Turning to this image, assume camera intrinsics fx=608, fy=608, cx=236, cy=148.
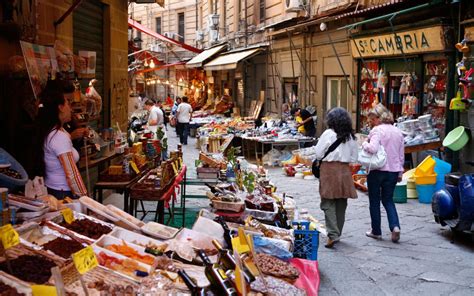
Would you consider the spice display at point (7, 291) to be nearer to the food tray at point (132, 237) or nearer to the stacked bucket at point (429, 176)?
the food tray at point (132, 237)

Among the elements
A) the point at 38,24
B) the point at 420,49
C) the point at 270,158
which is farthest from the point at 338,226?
the point at 270,158

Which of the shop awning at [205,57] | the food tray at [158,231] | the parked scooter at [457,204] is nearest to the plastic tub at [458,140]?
the parked scooter at [457,204]

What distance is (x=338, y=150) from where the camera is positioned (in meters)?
7.45

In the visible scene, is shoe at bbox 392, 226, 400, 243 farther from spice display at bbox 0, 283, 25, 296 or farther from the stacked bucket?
spice display at bbox 0, 283, 25, 296

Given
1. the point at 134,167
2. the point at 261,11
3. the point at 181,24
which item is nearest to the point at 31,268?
the point at 134,167

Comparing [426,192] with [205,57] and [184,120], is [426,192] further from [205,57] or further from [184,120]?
[205,57]

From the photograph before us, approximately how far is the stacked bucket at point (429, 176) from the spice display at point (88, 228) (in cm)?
699

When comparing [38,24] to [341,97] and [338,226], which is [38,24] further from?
[341,97]

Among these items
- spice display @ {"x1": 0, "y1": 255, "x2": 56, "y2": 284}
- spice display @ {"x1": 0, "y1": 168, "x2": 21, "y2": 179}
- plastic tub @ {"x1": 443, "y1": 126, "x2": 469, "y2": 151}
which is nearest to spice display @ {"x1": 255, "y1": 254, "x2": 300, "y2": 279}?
spice display @ {"x1": 0, "y1": 255, "x2": 56, "y2": 284}

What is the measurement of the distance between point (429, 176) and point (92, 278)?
7787 mm

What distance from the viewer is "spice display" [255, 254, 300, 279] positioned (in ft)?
16.2

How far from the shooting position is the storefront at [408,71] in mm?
11461

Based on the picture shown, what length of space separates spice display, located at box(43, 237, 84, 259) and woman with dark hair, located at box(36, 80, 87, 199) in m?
1.22

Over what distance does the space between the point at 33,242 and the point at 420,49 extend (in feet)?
31.2
